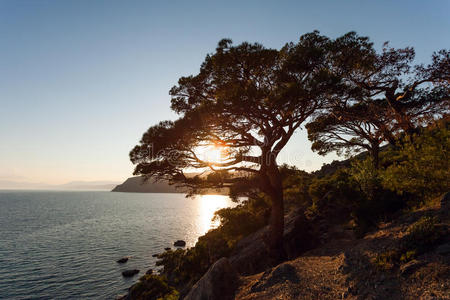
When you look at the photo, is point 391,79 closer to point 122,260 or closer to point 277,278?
point 277,278

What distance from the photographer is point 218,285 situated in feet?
30.8

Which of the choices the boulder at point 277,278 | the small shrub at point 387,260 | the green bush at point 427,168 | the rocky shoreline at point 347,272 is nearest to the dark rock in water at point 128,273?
the rocky shoreline at point 347,272

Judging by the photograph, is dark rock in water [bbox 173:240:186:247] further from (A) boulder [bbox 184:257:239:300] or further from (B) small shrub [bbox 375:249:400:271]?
(B) small shrub [bbox 375:249:400:271]

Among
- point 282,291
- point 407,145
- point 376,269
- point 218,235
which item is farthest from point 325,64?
point 218,235

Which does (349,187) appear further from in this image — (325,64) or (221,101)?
(221,101)

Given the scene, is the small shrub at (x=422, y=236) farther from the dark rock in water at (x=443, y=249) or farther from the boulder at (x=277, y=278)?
the boulder at (x=277, y=278)

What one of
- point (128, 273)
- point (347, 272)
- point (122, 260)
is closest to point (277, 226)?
point (347, 272)

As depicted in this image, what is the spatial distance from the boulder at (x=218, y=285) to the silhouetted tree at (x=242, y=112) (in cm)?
390

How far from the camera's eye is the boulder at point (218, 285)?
9.16 metres

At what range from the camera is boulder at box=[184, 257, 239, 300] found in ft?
30.1

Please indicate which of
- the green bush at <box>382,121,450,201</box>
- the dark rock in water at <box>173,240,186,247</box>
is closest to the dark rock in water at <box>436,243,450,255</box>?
the green bush at <box>382,121,450,201</box>

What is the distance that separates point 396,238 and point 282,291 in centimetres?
489

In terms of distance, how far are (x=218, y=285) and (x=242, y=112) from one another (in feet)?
27.3

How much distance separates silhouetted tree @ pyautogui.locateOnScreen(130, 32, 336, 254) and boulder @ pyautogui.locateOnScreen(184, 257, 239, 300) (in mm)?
3895
